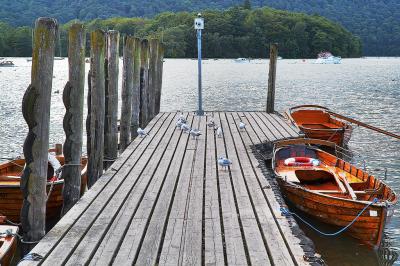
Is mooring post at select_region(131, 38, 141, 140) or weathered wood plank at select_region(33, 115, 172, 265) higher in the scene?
mooring post at select_region(131, 38, 141, 140)

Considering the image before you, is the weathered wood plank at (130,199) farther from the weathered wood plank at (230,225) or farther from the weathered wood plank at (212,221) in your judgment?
the weathered wood plank at (230,225)

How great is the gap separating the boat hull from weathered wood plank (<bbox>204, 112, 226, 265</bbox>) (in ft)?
7.15

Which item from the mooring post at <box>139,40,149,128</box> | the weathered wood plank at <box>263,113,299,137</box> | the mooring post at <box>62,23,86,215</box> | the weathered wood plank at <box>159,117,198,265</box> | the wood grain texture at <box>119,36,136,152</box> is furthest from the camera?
the mooring post at <box>139,40,149,128</box>

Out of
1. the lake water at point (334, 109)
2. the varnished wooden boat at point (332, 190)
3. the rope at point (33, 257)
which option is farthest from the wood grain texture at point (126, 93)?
the rope at point (33, 257)

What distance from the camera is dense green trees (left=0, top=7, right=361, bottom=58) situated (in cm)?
→ 13188

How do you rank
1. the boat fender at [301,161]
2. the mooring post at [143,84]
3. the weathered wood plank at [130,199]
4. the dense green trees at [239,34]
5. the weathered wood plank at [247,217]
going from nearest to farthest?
the weathered wood plank at [247,217] < the weathered wood plank at [130,199] < the boat fender at [301,161] < the mooring post at [143,84] < the dense green trees at [239,34]

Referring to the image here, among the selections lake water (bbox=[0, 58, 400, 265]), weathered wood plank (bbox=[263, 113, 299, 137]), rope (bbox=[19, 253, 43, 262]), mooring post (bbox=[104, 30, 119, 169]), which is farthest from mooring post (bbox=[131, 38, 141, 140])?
rope (bbox=[19, 253, 43, 262])

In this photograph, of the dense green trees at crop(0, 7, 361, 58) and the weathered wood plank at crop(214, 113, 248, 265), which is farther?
the dense green trees at crop(0, 7, 361, 58)

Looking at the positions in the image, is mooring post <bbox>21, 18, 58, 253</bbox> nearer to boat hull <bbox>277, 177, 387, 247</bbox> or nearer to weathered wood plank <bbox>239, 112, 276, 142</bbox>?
boat hull <bbox>277, 177, 387, 247</bbox>

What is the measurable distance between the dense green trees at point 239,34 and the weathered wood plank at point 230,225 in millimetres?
122823

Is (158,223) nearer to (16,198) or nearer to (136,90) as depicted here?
(16,198)

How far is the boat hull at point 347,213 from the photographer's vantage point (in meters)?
9.73

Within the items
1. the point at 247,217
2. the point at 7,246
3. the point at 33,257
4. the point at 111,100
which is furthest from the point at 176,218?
the point at 111,100

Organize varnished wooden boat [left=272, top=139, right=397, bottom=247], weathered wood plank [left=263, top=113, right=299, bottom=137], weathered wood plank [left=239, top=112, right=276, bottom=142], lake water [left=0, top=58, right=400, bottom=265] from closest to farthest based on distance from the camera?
1. varnished wooden boat [left=272, top=139, right=397, bottom=247]
2. lake water [left=0, top=58, right=400, bottom=265]
3. weathered wood plank [left=239, top=112, right=276, bottom=142]
4. weathered wood plank [left=263, top=113, right=299, bottom=137]
